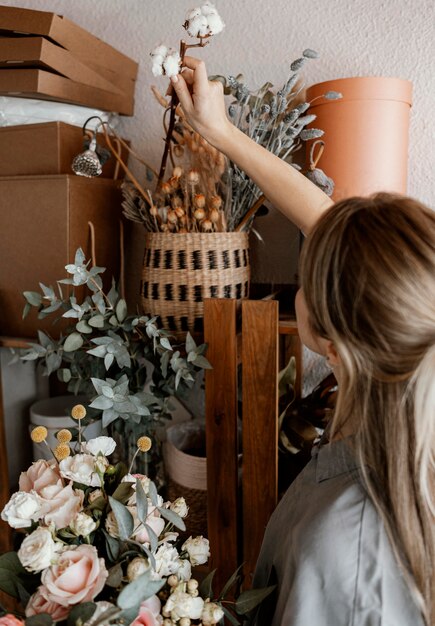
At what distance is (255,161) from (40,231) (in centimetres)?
55

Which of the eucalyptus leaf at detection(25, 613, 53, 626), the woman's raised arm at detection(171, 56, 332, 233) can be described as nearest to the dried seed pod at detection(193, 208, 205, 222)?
the woman's raised arm at detection(171, 56, 332, 233)

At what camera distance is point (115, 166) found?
1413 mm

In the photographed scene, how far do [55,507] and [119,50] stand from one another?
1.26 meters

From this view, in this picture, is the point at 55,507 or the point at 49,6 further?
the point at 49,6

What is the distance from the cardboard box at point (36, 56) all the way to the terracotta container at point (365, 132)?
56 centimetres

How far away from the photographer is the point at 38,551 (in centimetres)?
55

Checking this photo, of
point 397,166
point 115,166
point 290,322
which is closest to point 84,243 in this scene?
point 115,166

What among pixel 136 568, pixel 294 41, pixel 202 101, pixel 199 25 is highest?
pixel 294 41

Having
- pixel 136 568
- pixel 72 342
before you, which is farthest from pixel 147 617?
pixel 72 342

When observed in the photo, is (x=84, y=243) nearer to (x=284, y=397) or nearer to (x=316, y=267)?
(x=284, y=397)

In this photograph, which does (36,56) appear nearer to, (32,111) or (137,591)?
(32,111)

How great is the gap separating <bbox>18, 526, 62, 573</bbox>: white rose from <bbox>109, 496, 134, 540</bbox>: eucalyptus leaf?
7 centimetres

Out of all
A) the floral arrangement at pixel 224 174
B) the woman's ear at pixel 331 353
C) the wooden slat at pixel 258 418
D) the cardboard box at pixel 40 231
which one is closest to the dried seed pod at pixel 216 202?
the floral arrangement at pixel 224 174

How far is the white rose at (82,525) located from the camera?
1.94ft
